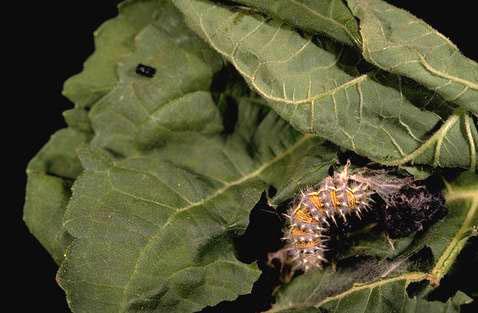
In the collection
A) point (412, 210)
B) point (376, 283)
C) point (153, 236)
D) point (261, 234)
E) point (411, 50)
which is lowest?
point (261, 234)

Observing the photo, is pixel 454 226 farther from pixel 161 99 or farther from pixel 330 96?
pixel 161 99

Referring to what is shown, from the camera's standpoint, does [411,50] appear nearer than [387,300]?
Yes

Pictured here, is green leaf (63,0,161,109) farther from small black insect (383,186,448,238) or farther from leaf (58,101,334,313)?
small black insect (383,186,448,238)

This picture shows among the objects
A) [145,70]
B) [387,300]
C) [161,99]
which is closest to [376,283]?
[387,300]

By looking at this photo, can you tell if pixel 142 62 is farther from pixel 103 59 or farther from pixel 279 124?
pixel 279 124

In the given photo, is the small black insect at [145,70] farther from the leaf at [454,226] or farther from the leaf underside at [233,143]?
the leaf at [454,226]

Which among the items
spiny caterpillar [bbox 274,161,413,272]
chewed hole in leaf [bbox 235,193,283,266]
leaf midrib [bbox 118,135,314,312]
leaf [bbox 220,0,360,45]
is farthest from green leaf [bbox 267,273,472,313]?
leaf [bbox 220,0,360,45]

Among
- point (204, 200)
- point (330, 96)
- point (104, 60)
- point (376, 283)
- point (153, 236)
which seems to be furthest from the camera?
point (104, 60)
